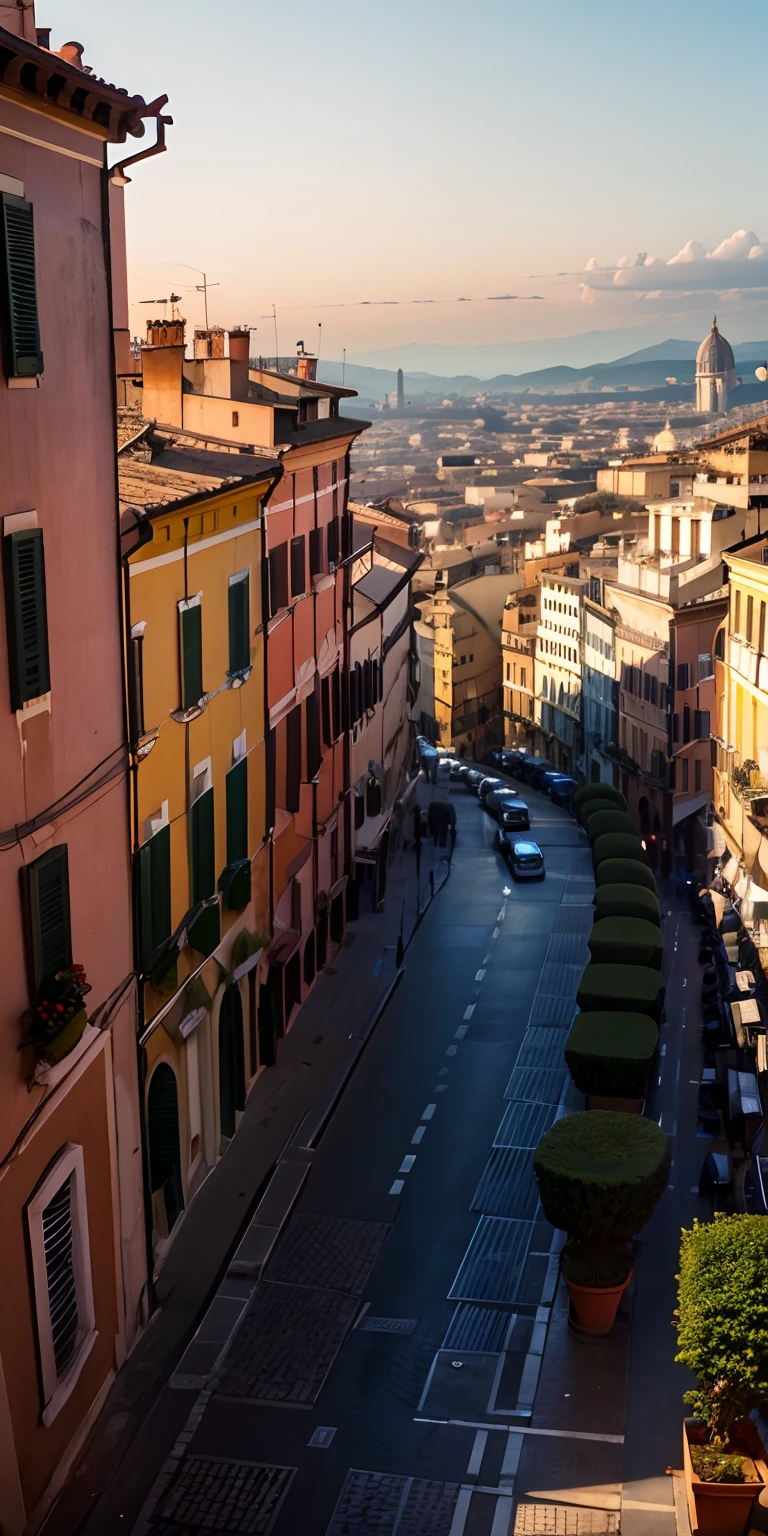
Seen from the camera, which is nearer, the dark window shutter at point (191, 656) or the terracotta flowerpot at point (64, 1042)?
the terracotta flowerpot at point (64, 1042)

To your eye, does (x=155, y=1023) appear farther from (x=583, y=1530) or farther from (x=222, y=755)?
(x=583, y=1530)

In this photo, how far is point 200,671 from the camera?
25.7 meters

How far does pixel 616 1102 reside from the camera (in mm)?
30172

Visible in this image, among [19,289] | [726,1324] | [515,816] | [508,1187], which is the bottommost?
[515,816]

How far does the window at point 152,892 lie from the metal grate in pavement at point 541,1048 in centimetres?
1260

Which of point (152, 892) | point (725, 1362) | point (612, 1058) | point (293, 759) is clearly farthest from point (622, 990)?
point (725, 1362)

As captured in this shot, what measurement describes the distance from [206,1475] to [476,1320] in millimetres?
5275

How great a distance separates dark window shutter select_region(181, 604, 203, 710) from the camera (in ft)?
80.6

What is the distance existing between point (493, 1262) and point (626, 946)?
11755mm

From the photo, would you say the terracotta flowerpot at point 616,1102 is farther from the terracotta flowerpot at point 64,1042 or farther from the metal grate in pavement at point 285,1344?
the terracotta flowerpot at point 64,1042

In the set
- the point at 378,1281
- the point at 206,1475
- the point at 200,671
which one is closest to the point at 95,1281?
the point at 206,1475

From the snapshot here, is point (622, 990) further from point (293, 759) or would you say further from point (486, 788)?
point (486, 788)

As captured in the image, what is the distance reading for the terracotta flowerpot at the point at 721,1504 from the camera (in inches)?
696

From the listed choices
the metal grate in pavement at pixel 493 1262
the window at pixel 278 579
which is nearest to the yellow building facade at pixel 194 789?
the window at pixel 278 579
